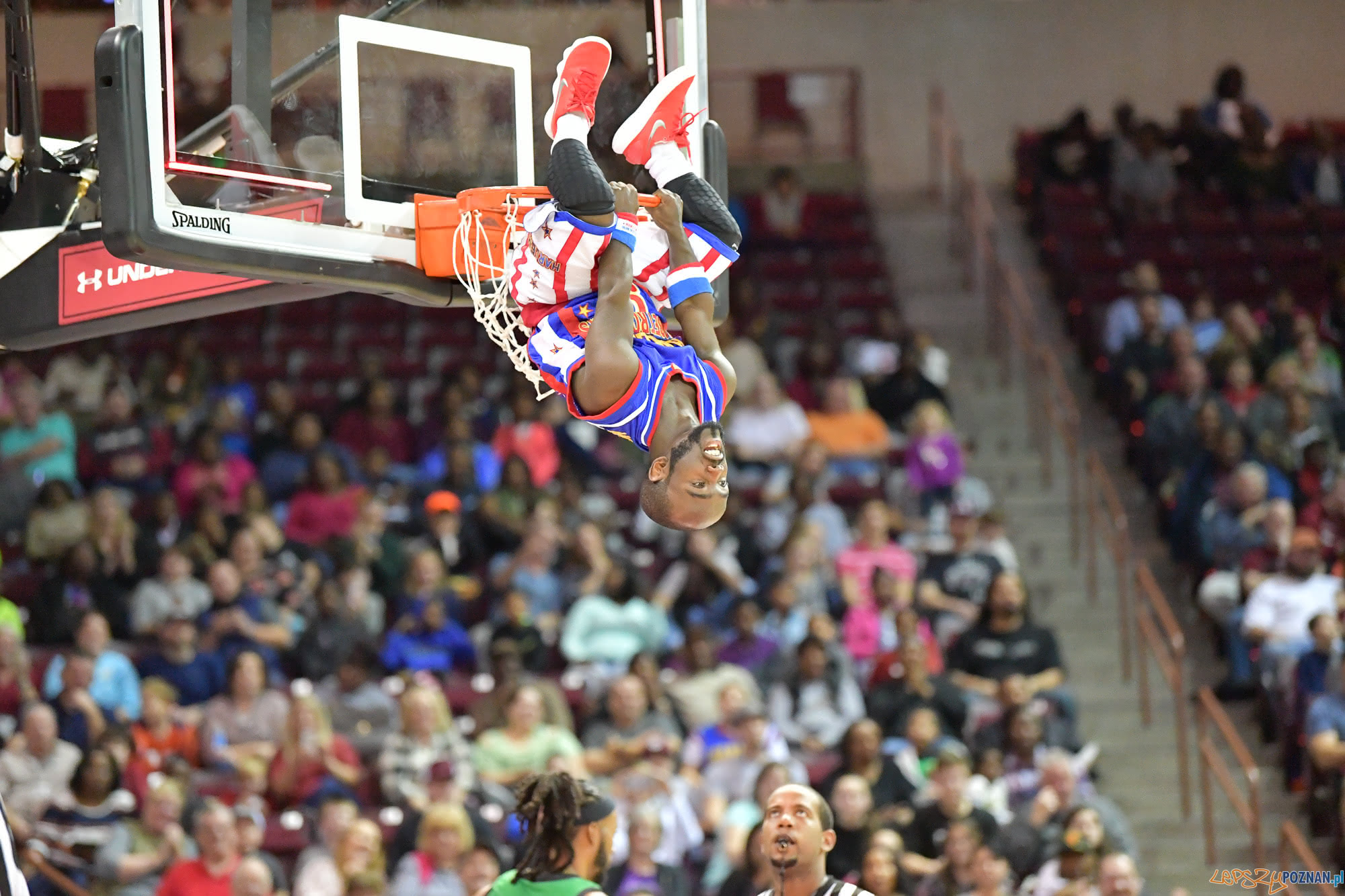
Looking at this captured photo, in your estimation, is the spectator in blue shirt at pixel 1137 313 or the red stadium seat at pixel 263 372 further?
the red stadium seat at pixel 263 372

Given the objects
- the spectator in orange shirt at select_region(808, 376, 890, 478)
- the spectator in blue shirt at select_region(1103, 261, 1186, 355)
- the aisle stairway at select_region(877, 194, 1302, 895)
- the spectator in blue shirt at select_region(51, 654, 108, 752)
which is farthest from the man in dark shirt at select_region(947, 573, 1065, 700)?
the spectator in blue shirt at select_region(51, 654, 108, 752)

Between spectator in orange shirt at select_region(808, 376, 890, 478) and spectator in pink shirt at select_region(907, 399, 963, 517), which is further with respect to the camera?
spectator in orange shirt at select_region(808, 376, 890, 478)

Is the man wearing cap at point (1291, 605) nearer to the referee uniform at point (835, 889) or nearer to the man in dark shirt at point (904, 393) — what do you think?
the man in dark shirt at point (904, 393)

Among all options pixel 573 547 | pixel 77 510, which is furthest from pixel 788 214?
pixel 77 510

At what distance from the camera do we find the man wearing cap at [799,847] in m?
5.35

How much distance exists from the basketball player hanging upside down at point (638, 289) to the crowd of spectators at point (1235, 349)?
222 inches

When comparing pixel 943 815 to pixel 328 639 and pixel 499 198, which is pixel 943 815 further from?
pixel 499 198

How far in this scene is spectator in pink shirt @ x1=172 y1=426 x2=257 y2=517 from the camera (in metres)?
11.4

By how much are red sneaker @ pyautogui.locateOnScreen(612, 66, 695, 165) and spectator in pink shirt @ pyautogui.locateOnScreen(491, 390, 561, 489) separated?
6.44 meters

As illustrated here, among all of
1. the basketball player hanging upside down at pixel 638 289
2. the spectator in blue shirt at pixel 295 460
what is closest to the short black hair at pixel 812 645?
the spectator in blue shirt at pixel 295 460

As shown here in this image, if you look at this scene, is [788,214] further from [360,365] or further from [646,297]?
[646,297]

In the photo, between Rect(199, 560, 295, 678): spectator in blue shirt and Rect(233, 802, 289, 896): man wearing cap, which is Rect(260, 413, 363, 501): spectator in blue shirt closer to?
Rect(199, 560, 295, 678): spectator in blue shirt

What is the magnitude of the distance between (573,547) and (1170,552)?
14.0 feet

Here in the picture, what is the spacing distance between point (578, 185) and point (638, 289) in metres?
0.66
